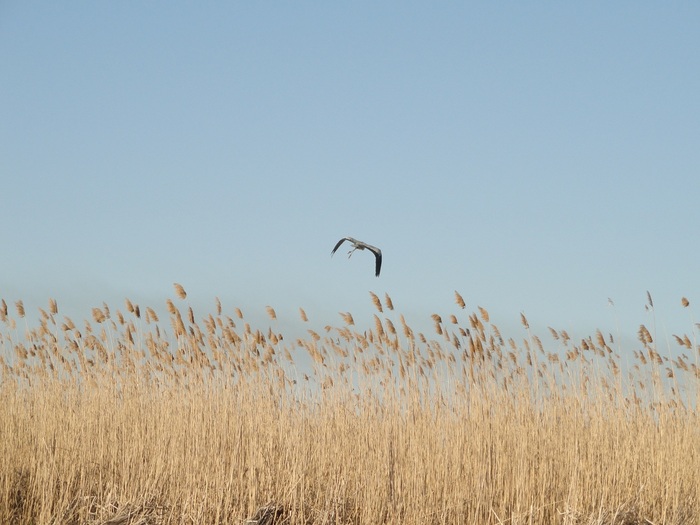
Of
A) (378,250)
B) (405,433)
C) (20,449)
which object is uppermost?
(378,250)

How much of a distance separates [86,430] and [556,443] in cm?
385

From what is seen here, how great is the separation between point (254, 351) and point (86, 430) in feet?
5.09

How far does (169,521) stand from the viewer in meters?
4.71

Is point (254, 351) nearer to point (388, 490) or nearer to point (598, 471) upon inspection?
point (388, 490)

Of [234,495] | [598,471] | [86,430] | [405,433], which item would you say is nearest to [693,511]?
[598,471]

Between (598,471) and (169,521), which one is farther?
(598,471)

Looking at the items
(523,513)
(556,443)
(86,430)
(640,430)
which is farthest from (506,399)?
(86,430)

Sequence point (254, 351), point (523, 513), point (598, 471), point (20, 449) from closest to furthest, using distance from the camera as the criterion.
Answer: point (523, 513)
point (598, 471)
point (20, 449)
point (254, 351)

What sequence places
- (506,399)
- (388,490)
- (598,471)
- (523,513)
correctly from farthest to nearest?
(506,399)
(598,471)
(388,490)
(523,513)

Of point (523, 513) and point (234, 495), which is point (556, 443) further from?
point (234, 495)

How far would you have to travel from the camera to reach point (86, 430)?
6.75 meters

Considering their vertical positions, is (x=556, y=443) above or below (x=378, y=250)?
below

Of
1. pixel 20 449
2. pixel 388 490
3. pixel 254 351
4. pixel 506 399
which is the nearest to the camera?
pixel 388 490

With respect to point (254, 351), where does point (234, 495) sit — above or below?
below
